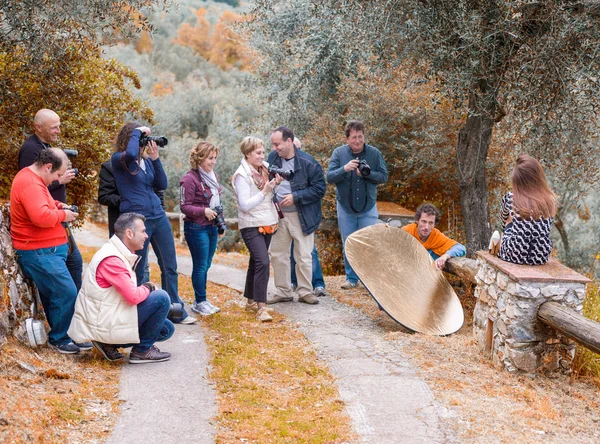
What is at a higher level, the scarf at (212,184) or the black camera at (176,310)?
the scarf at (212,184)

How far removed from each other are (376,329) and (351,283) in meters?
1.92

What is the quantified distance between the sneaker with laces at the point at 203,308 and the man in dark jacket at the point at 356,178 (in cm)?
186

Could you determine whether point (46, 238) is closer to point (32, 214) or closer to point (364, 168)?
point (32, 214)

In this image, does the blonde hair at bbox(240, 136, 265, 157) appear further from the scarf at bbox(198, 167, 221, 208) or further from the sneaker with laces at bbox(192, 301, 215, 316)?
the sneaker with laces at bbox(192, 301, 215, 316)

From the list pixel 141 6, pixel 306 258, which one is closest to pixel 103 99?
pixel 141 6

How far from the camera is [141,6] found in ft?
22.5

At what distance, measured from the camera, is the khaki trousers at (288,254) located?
712 centimetres

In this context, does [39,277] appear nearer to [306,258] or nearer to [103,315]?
[103,315]

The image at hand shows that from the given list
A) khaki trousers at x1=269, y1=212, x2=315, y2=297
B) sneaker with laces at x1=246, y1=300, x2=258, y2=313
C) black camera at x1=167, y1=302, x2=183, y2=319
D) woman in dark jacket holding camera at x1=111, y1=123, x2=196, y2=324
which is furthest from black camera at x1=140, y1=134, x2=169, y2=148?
sneaker with laces at x1=246, y1=300, x2=258, y2=313

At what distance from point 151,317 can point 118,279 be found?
450 mm

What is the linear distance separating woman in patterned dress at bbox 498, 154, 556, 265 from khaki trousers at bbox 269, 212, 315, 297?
2.49m

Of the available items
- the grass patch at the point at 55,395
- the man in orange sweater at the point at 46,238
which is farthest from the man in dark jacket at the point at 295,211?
the grass patch at the point at 55,395

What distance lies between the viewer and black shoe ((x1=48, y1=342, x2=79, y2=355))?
17.0ft

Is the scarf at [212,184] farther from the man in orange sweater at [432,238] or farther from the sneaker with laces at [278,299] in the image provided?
the man in orange sweater at [432,238]
